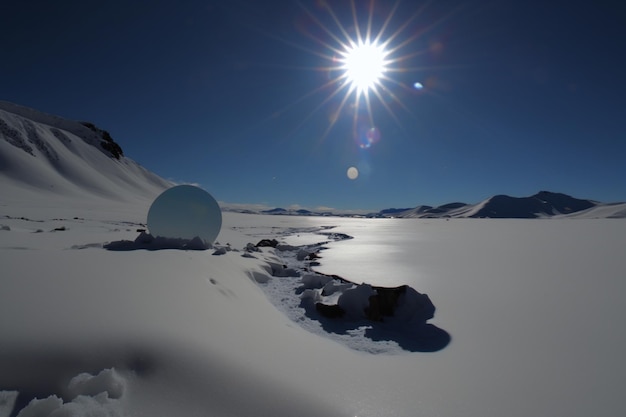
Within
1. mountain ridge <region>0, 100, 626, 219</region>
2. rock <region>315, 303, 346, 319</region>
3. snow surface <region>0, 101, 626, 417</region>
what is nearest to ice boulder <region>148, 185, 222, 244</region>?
snow surface <region>0, 101, 626, 417</region>

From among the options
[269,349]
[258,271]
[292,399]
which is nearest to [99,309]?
[269,349]

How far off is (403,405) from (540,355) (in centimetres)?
223

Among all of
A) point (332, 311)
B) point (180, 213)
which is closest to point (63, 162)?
point (180, 213)

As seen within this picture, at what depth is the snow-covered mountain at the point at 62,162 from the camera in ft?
162

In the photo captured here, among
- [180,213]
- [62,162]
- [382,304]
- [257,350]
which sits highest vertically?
[62,162]

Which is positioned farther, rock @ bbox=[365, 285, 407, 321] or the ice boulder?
the ice boulder

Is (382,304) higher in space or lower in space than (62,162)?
lower

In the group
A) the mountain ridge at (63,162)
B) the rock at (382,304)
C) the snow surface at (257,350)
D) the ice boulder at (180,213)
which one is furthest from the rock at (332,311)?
the mountain ridge at (63,162)

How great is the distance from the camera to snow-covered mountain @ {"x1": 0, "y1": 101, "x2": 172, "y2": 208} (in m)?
49.4

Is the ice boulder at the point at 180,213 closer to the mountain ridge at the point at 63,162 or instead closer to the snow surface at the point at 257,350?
the snow surface at the point at 257,350

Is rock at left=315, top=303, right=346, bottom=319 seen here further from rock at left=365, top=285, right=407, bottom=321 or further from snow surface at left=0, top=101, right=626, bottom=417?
rock at left=365, top=285, right=407, bottom=321

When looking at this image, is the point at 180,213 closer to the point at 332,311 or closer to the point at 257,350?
the point at 332,311

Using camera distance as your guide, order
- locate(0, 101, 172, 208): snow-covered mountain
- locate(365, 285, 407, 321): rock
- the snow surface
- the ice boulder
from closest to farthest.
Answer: the snow surface → locate(365, 285, 407, 321): rock → the ice boulder → locate(0, 101, 172, 208): snow-covered mountain

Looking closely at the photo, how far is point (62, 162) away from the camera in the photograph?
64125 millimetres
